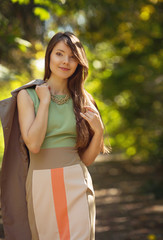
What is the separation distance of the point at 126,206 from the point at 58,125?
4496 mm

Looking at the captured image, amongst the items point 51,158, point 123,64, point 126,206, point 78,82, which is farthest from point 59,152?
point 123,64

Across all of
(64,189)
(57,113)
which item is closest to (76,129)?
(57,113)

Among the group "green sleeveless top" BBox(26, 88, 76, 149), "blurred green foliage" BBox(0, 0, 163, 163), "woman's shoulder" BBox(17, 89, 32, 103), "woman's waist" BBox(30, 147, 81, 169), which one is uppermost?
"blurred green foliage" BBox(0, 0, 163, 163)

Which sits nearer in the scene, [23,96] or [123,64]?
[23,96]

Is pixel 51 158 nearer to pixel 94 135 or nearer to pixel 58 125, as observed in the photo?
pixel 58 125

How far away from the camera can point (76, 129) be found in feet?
8.23

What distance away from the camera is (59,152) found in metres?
2.46

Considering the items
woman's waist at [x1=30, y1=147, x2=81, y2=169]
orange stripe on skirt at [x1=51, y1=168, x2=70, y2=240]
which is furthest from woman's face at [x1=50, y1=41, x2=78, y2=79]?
orange stripe on skirt at [x1=51, y1=168, x2=70, y2=240]

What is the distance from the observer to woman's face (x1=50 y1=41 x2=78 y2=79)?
2.50m

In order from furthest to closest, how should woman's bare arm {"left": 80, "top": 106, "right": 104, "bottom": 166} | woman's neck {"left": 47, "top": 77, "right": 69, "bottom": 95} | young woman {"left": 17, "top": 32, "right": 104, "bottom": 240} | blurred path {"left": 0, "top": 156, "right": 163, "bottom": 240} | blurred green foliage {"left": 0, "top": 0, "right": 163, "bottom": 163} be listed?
blurred green foliage {"left": 0, "top": 0, "right": 163, "bottom": 163}, blurred path {"left": 0, "top": 156, "right": 163, "bottom": 240}, woman's neck {"left": 47, "top": 77, "right": 69, "bottom": 95}, woman's bare arm {"left": 80, "top": 106, "right": 104, "bottom": 166}, young woman {"left": 17, "top": 32, "right": 104, "bottom": 240}

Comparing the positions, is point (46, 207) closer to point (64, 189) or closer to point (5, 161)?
point (64, 189)

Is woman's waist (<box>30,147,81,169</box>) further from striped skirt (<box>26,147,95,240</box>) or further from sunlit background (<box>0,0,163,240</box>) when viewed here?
sunlit background (<box>0,0,163,240</box>)

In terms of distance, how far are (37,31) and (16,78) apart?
1.52 m

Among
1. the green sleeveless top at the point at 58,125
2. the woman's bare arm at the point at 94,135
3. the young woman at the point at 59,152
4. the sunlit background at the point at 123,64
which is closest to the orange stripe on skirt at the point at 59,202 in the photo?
the young woman at the point at 59,152
